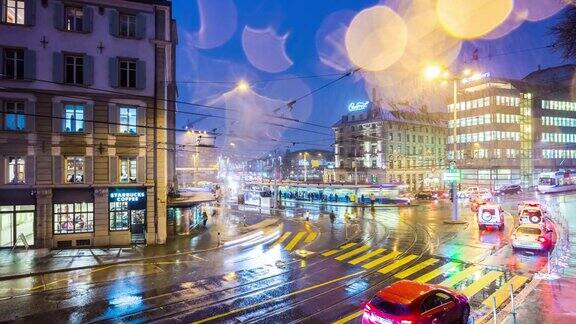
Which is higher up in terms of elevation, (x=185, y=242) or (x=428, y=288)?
(x=428, y=288)

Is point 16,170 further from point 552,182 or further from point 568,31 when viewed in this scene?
point 552,182

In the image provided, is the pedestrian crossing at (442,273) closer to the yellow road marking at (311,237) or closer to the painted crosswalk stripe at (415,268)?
the painted crosswalk stripe at (415,268)

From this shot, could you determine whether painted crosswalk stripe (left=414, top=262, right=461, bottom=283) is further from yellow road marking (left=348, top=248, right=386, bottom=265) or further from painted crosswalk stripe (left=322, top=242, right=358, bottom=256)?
painted crosswalk stripe (left=322, top=242, right=358, bottom=256)

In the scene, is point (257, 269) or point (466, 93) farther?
point (466, 93)

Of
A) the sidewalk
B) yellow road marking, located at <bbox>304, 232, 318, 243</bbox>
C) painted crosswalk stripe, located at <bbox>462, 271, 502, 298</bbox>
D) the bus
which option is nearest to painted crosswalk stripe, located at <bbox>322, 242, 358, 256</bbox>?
yellow road marking, located at <bbox>304, 232, 318, 243</bbox>

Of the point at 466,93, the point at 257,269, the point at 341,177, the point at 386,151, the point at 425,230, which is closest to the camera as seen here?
the point at 257,269

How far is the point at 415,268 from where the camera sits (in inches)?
744

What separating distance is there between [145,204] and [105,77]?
9317 mm

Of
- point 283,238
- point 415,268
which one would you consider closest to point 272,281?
point 415,268

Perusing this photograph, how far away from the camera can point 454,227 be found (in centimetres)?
3250

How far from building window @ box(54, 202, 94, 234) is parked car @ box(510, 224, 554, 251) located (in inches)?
1067

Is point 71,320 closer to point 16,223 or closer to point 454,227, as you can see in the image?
point 16,223

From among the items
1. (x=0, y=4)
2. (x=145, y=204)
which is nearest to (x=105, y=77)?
(x=0, y=4)

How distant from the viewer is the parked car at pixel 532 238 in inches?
843
